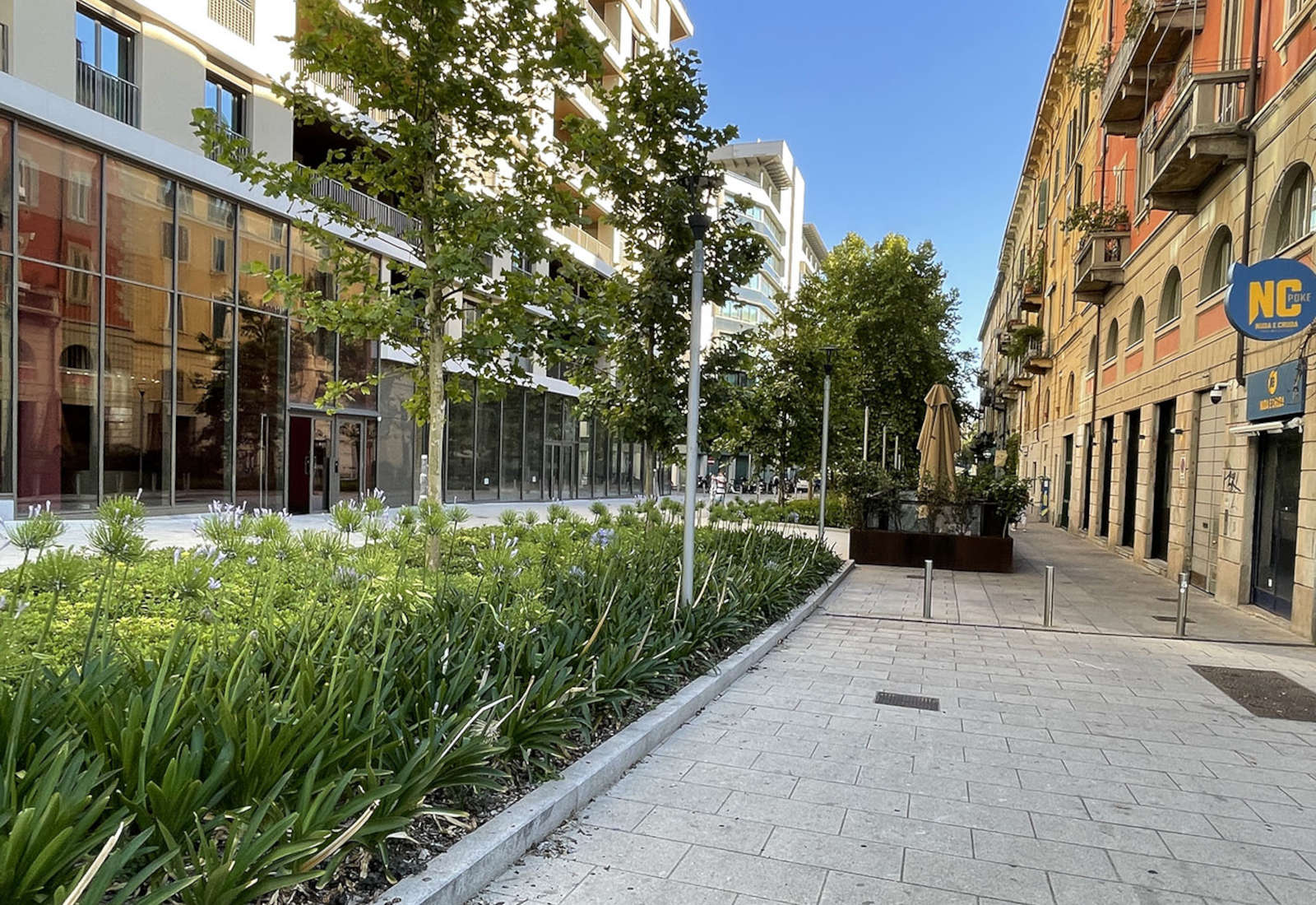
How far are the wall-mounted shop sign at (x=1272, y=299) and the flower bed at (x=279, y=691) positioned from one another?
703 centimetres

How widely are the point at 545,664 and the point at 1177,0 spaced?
17.1 metres

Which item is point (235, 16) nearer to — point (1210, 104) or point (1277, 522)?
point (1210, 104)

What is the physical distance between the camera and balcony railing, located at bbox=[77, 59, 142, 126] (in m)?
14.3

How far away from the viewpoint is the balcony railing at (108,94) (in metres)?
14.3

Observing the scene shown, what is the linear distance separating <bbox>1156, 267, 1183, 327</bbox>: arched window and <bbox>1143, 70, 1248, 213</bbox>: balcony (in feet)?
8.49

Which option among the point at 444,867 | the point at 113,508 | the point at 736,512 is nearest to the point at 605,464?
the point at 736,512

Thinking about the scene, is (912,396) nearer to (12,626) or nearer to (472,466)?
(472,466)

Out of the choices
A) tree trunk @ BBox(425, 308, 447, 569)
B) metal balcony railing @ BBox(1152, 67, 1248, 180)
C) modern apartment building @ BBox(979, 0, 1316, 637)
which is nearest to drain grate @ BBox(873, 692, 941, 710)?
tree trunk @ BBox(425, 308, 447, 569)

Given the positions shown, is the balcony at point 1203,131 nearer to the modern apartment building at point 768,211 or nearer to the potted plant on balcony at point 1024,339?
the potted plant on balcony at point 1024,339

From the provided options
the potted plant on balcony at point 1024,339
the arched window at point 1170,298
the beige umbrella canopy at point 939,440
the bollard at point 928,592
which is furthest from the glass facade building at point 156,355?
the potted plant on balcony at point 1024,339

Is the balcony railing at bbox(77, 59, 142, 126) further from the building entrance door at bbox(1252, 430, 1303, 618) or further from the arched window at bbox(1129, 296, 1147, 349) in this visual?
the arched window at bbox(1129, 296, 1147, 349)

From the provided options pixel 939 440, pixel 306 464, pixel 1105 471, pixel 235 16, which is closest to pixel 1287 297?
pixel 939 440

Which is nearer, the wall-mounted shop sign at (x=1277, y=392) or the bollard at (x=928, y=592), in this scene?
the wall-mounted shop sign at (x=1277, y=392)

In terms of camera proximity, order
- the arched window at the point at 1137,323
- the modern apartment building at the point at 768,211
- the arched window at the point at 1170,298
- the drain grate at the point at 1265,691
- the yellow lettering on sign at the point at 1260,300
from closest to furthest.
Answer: the drain grate at the point at 1265,691 < the yellow lettering on sign at the point at 1260,300 < the arched window at the point at 1170,298 < the arched window at the point at 1137,323 < the modern apartment building at the point at 768,211
